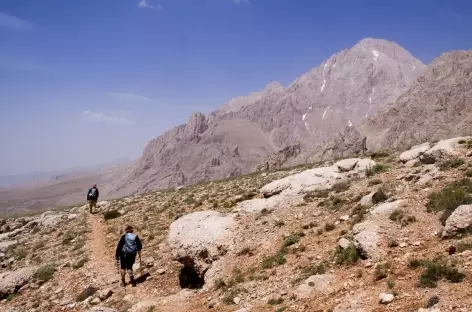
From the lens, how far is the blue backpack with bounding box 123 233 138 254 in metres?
17.4

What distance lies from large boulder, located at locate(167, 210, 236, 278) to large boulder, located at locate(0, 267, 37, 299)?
9.13 m

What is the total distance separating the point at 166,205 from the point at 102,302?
16.0 metres

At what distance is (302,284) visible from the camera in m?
12.0

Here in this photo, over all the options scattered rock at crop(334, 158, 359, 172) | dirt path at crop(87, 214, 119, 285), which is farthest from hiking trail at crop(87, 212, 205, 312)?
scattered rock at crop(334, 158, 359, 172)

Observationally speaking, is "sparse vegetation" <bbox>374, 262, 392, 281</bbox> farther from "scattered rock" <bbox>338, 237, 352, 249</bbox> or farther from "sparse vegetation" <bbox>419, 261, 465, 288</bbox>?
"scattered rock" <bbox>338, 237, 352, 249</bbox>

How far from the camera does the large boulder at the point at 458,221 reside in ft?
38.5

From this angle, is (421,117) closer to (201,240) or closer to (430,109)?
(430,109)

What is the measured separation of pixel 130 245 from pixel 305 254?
810 centimetres

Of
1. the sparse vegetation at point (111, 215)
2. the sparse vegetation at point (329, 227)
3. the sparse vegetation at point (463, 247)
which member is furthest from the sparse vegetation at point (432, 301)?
the sparse vegetation at point (111, 215)

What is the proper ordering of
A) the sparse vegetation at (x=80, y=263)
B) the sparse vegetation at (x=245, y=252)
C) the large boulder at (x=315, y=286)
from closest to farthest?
the large boulder at (x=315, y=286), the sparse vegetation at (x=245, y=252), the sparse vegetation at (x=80, y=263)

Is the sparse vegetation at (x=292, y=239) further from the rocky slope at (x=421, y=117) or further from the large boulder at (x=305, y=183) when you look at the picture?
the rocky slope at (x=421, y=117)

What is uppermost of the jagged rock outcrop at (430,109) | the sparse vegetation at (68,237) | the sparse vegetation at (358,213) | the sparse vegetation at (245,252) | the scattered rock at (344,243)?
the jagged rock outcrop at (430,109)

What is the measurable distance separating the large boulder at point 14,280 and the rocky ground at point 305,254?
55 mm

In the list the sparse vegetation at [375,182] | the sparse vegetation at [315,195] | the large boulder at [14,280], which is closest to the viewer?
the sparse vegetation at [375,182]
